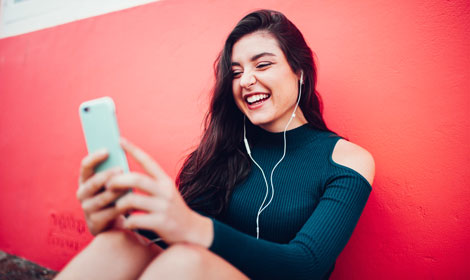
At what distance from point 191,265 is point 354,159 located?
2.09 feet

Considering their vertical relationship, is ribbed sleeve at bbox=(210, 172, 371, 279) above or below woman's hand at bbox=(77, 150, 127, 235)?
below

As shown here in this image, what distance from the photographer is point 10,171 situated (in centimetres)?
216

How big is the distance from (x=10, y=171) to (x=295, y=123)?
230cm

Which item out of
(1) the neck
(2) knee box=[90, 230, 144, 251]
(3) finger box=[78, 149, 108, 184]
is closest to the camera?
(3) finger box=[78, 149, 108, 184]

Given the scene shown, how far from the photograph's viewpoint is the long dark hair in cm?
109

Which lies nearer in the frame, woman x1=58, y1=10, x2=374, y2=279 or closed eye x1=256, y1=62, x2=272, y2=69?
woman x1=58, y1=10, x2=374, y2=279

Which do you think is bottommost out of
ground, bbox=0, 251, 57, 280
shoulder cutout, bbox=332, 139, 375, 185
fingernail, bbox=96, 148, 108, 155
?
ground, bbox=0, 251, 57, 280

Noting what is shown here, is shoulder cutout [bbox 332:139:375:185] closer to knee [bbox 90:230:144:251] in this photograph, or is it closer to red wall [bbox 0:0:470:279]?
red wall [bbox 0:0:470:279]

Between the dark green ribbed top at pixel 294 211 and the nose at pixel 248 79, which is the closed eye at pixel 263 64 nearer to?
the nose at pixel 248 79

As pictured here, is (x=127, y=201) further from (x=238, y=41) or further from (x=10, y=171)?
(x=10, y=171)

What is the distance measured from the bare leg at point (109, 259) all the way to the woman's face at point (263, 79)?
640mm

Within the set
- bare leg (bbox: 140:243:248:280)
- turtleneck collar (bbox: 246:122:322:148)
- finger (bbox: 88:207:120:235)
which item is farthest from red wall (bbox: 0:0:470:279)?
finger (bbox: 88:207:120:235)

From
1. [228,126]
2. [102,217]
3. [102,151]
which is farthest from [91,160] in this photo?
[228,126]

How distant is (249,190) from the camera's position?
109 cm
